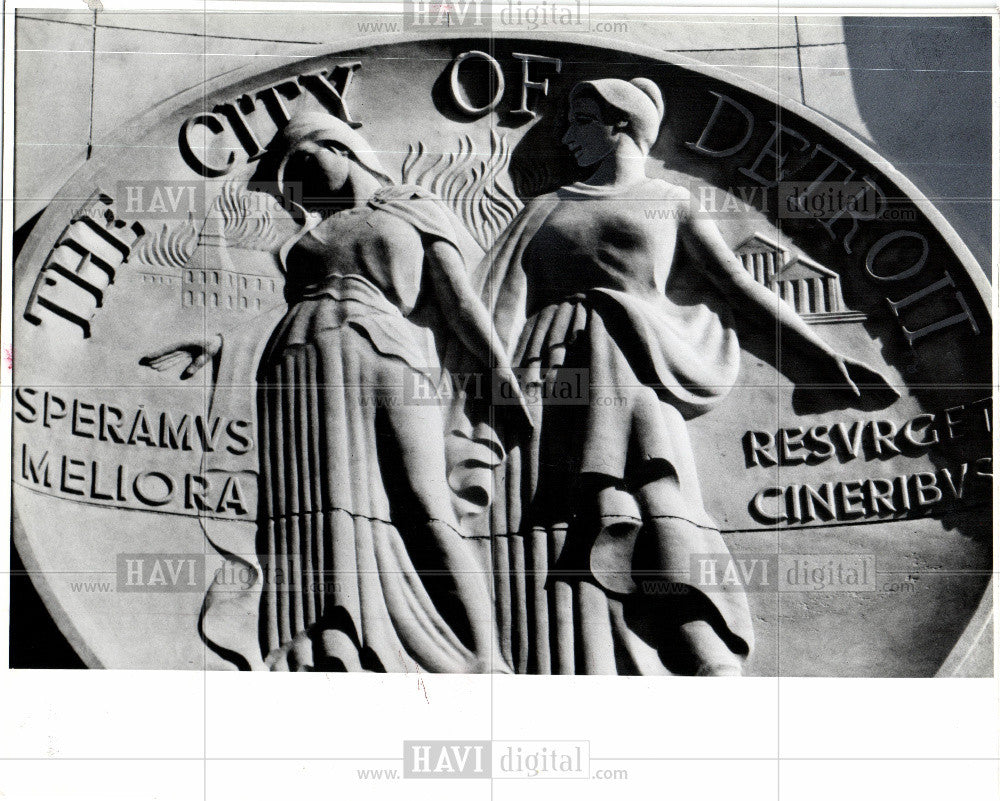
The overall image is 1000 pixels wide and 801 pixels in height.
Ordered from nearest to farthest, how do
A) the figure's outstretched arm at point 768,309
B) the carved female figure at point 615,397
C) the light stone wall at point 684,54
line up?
the carved female figure at point 615,397 → the figure's outstretched arm at point 768,309 → the light stone wall at point 684,54

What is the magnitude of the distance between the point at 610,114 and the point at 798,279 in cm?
144

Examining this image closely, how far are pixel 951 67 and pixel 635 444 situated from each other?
9.46ft

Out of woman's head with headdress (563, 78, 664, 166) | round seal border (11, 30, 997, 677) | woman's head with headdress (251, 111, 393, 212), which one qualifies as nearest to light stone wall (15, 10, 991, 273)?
round seal border (11, 30, 997, 677)

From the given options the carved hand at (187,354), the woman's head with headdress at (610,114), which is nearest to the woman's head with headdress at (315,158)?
the carved hand at (187,354)

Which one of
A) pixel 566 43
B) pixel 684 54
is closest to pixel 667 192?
pixel 684 54

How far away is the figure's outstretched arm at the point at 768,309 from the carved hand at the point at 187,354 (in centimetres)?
280

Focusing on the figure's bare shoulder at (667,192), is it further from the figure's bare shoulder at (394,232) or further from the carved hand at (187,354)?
the carved hand at (187,354)

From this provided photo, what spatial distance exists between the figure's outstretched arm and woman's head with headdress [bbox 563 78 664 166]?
67 centimetres

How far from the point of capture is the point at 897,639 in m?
6.61

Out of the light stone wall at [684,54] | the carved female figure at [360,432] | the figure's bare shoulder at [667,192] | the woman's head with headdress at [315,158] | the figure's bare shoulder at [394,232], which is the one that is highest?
the light stone wall at [684,54]

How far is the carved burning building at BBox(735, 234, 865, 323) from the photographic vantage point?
6785 mm

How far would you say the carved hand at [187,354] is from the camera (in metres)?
6.72

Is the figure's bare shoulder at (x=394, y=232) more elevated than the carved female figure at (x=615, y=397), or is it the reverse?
the figure's bare shoulder at (x=394, y=232)

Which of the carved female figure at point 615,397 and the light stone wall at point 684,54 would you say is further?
the light stone wall at point 684,54
